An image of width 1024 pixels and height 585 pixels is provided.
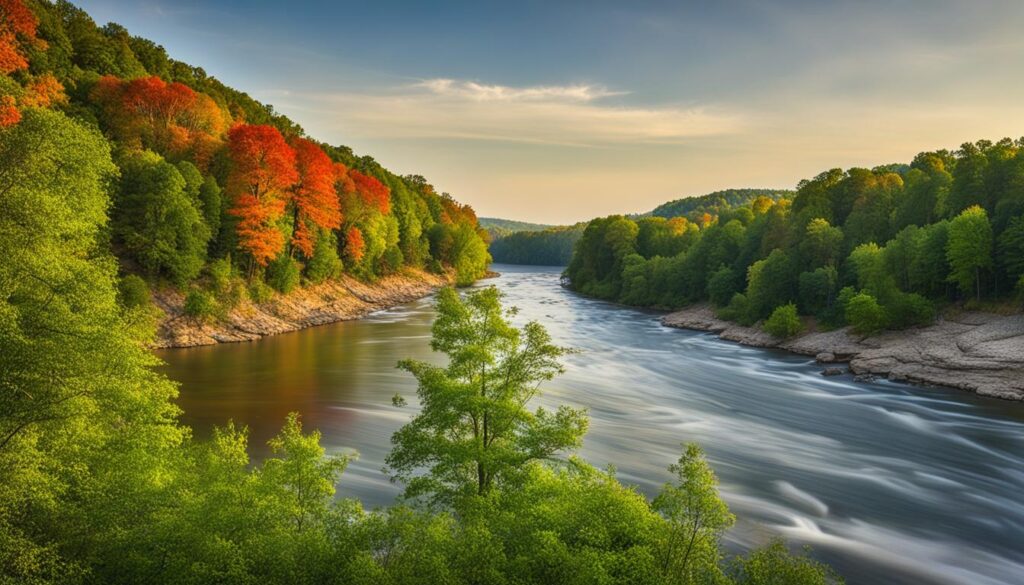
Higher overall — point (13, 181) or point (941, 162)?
point (941, 162)

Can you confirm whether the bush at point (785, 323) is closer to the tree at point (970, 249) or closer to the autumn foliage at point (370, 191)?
the tree at point (970, 249)

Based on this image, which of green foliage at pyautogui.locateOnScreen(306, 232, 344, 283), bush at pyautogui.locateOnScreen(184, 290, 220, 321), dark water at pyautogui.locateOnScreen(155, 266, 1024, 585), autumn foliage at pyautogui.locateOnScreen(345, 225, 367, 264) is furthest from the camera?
autumn foliage at pyautogui.locateOnScreen(345, 225, 367, 264)

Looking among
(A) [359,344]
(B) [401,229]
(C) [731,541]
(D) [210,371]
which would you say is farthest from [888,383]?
(B) [401,229]

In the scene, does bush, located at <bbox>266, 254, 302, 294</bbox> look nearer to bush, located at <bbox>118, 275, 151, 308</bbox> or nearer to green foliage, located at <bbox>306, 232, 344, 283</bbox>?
green foliage, located at <bbox>306, 232, 344, 283</bbox>

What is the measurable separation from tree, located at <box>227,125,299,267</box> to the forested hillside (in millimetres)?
105

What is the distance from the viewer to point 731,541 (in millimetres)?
19641

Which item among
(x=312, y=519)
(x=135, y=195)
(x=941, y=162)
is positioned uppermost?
(x=941, y=162)

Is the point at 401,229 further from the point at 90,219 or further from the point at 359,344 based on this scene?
the point at 90,219

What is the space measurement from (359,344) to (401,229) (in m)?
57.1

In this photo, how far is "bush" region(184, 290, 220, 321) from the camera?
150 ft

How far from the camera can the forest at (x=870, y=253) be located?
4969 centimetres

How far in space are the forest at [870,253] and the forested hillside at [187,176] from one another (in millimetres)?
49341

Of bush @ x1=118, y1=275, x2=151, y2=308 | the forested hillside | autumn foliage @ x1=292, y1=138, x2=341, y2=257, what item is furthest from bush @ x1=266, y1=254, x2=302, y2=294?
bush @ x1=118, y1=275, x2=151, y2=308

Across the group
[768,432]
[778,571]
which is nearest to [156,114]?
[768,432]
